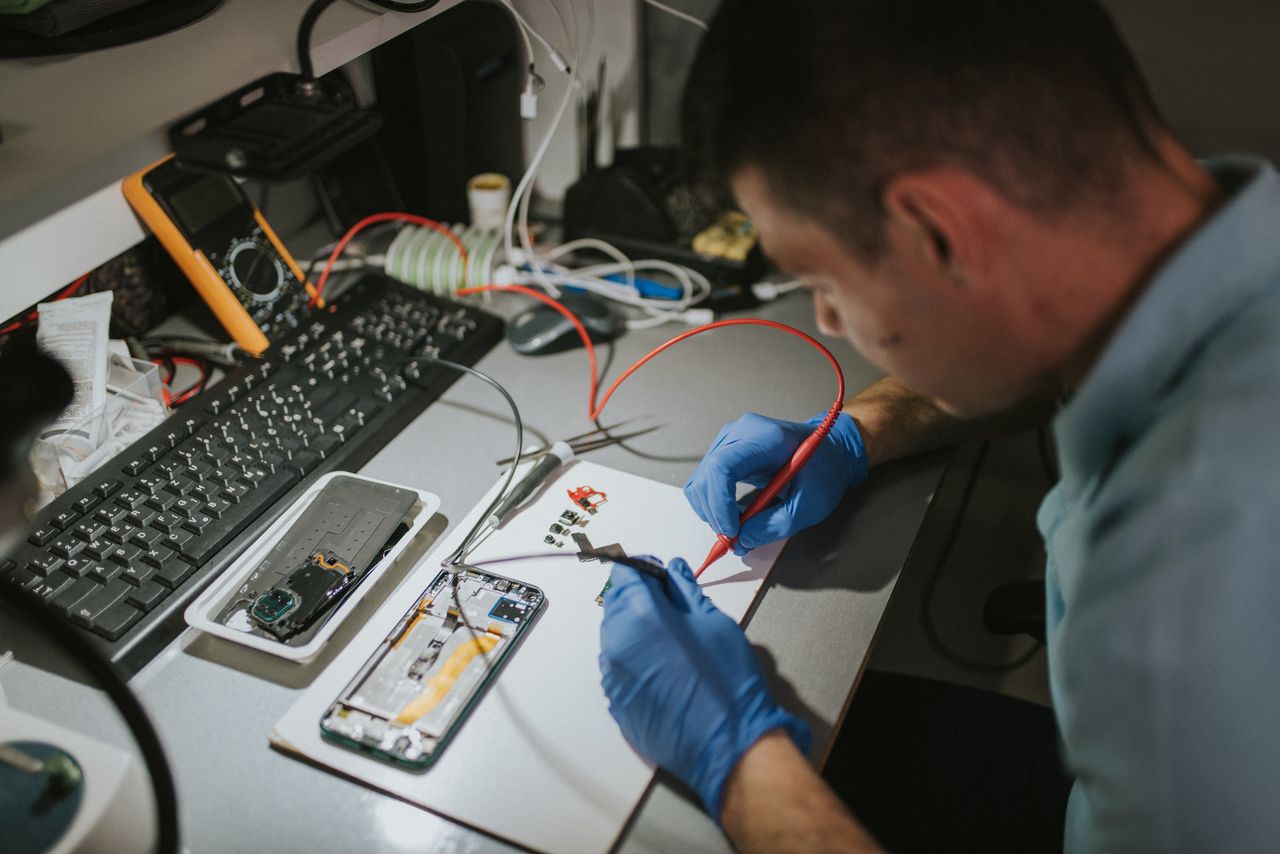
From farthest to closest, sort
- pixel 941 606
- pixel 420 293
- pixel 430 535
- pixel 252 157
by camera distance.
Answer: pixel 941 606, pixel 420 293, pixel 430 535, pixel 252 157

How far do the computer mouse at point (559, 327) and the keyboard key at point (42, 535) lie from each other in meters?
0.56

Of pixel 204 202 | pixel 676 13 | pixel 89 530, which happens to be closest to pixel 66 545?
pixel 89 530

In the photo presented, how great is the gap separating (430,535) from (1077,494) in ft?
2.00

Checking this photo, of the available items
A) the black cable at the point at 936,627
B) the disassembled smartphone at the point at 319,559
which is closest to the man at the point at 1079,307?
the disassembled smartphone at the point at 319,559

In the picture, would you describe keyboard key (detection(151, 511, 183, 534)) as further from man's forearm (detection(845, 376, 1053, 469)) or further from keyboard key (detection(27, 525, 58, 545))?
man's forearm (detection(845, 376, 1053, 469))

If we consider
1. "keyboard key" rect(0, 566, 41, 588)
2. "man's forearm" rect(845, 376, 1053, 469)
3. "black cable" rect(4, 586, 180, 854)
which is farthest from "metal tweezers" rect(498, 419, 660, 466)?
"black cable" rect(4, 586, 180, 854)

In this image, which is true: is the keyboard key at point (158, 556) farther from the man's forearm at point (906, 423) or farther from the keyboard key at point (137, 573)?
the man's forearm at point (906, 423)

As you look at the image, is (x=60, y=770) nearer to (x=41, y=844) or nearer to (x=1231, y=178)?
(x=41, y=844)

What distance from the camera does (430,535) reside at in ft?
3.22

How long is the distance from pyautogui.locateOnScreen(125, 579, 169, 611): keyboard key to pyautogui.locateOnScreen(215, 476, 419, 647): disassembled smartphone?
55 mm

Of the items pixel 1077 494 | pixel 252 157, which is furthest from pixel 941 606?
pixel 252 157

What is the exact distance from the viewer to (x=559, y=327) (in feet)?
4.06

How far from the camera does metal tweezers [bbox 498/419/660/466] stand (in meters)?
1.07

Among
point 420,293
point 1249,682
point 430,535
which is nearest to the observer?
point 1249,682
